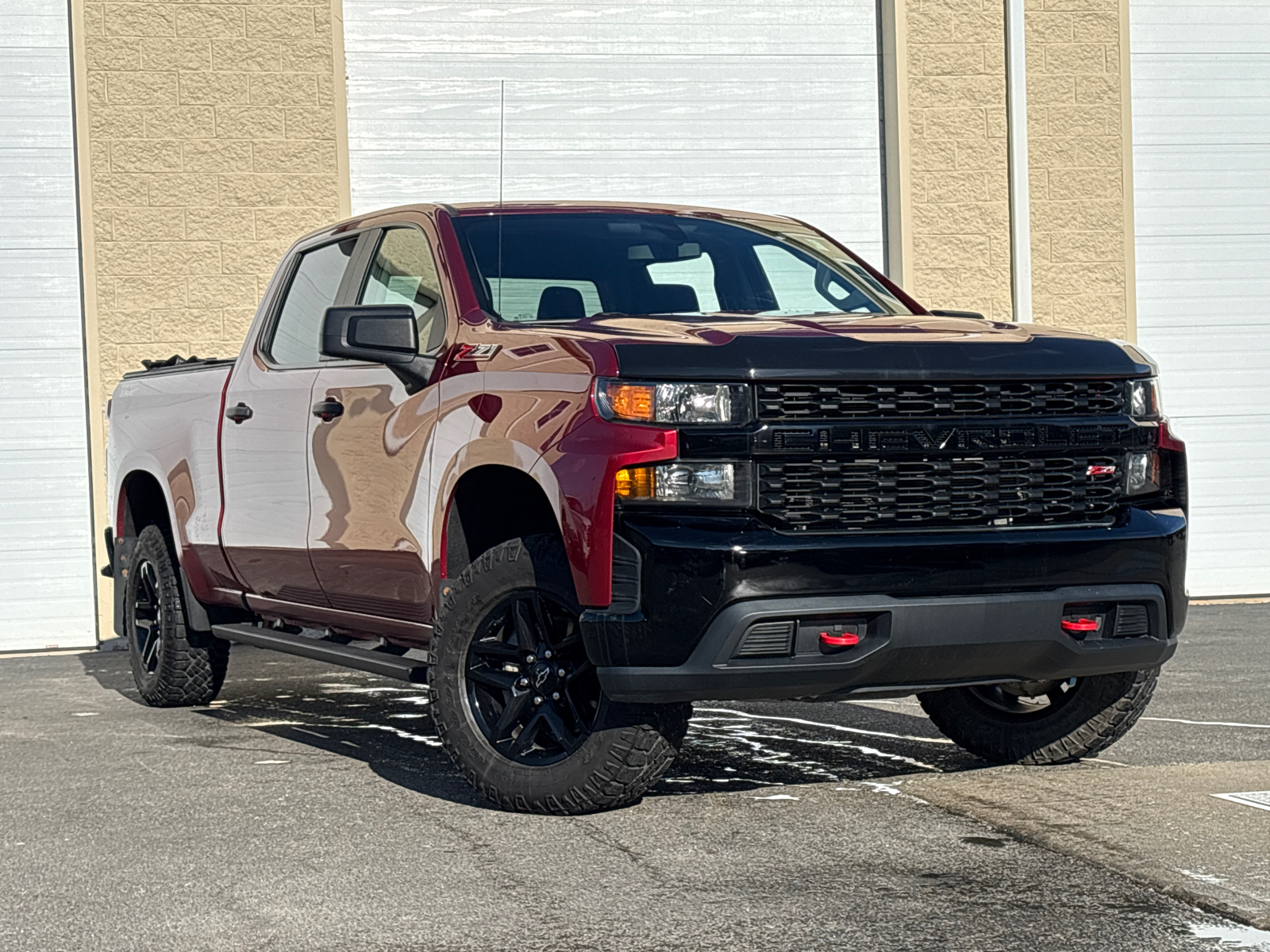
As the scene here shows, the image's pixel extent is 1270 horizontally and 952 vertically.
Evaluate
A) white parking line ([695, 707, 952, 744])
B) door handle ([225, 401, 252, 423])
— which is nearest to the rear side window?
door handle ([225, 401, 252, 423])

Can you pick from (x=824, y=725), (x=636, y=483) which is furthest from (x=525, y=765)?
(x=824, y=725)

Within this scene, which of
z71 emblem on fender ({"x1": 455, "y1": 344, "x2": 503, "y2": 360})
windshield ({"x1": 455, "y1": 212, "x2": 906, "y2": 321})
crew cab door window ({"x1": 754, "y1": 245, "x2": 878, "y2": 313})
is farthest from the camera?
crew cab door window ({"x1": 754, "y1": 245, "x2": 878, "y2": 313})

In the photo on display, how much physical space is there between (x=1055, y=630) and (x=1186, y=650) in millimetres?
5795

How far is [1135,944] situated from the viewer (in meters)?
3.96

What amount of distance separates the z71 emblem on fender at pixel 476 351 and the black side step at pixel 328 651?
1022 millimetres

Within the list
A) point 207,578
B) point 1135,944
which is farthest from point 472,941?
point 207,578

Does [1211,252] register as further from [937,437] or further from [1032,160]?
[937,437]

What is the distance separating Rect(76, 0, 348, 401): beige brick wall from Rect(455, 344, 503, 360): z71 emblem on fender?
25.3 feet

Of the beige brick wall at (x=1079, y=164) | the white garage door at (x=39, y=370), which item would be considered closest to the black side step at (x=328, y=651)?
the white garage door at (x=39, y=370)

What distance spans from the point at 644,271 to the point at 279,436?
1646 mm

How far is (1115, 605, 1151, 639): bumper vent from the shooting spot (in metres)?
5.48

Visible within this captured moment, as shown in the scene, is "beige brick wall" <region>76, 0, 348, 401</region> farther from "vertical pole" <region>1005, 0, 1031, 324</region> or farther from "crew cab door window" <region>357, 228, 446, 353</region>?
"crew cab door window" <region>357, 228, 446, 353</region>

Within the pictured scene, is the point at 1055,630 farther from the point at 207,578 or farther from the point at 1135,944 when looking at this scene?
the point at 207,578

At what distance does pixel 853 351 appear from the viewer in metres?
5.25
